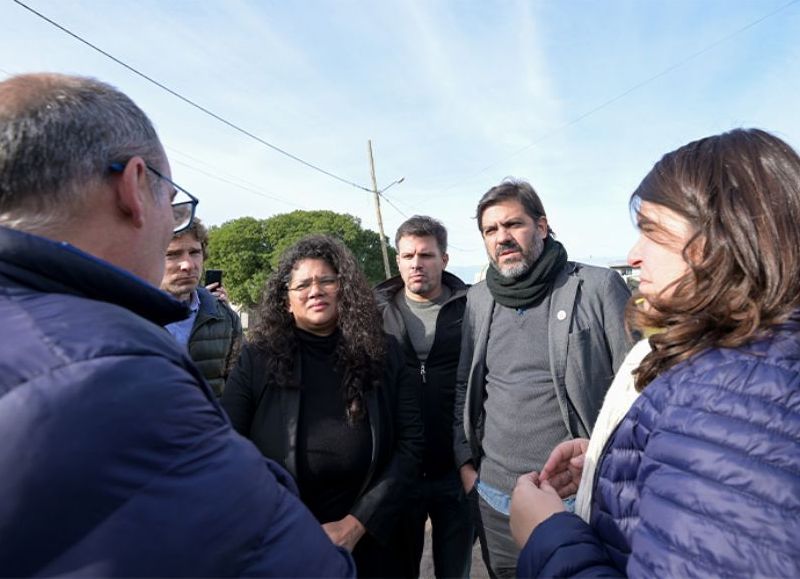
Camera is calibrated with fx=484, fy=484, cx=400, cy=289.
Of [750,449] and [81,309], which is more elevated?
[81,309]

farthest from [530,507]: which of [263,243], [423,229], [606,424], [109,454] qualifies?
[263,243]

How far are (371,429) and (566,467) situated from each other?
3.50 ft

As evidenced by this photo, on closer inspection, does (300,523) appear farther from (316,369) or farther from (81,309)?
(316,369)

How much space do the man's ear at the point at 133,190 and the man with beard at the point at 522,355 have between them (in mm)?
1999

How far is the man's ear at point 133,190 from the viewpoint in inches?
42.2

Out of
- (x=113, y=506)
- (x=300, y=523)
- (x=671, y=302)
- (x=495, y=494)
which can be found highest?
(x=671, y=302)

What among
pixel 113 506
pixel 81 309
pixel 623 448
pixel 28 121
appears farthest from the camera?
pixel 623 448

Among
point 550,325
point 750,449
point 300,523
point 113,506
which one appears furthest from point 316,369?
point 750,449

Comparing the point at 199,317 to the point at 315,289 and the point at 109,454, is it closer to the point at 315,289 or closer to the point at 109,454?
the point at 315,289

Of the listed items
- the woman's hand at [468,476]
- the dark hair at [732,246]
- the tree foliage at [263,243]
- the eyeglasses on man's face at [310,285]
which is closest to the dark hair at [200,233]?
the eyeglasses on man's face at [310,285]

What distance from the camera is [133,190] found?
1.09 metres

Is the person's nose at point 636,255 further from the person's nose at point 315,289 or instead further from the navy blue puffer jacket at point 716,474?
the person's nose at point 315,289

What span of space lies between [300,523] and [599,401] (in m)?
1.93

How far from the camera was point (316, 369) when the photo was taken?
253 cm
